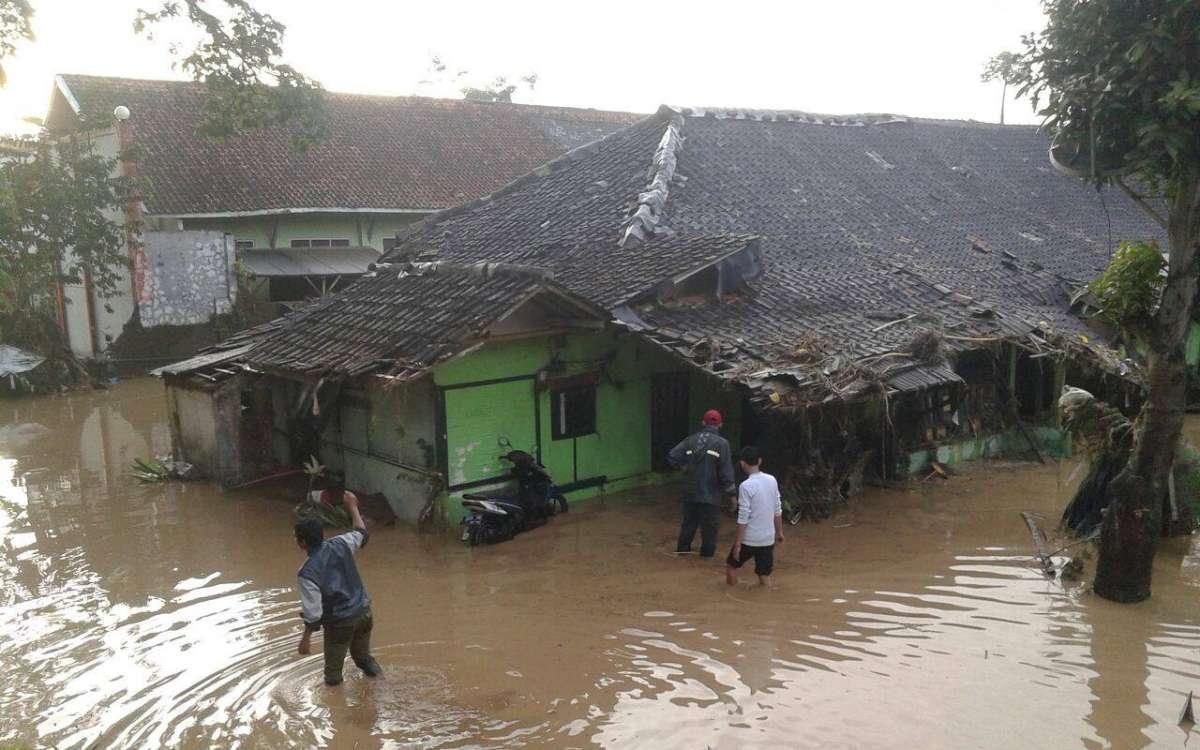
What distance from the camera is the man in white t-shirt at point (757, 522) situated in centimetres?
870

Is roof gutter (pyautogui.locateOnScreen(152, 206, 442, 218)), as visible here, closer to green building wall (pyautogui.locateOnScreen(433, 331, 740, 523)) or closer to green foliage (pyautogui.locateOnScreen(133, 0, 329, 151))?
green foliage (pyautogui.locateOnScreen(133, 0, 329, 151))

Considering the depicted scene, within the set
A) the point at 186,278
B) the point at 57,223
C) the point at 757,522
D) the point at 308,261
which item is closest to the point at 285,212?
the point at 308,261

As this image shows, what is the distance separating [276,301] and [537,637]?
19.5 m

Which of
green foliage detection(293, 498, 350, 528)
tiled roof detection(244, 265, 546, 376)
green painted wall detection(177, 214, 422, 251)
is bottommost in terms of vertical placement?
green foliage detection(293, 498, 350, 528)

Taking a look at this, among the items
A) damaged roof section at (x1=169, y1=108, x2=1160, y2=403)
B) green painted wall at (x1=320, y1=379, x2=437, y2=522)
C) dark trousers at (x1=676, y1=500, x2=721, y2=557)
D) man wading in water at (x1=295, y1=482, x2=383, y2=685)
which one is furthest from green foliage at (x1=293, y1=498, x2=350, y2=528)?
man wading in water at (x1=295, y1=482, x2=383, y2=685)

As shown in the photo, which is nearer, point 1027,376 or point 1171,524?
point 1171,524

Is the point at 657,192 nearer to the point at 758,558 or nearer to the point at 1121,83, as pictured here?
the point at 758,558

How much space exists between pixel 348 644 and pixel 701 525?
14.2 feet


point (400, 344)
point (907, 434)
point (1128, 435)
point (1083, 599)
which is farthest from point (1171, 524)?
point (400, 344)

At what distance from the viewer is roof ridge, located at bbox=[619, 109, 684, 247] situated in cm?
1432

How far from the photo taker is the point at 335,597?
21.3 ft

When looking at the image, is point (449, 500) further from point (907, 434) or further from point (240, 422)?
point (907, 434)

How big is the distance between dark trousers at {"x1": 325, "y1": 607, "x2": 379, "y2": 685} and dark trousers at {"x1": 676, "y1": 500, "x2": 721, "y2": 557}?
3.96m

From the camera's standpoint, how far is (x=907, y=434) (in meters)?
13.1
